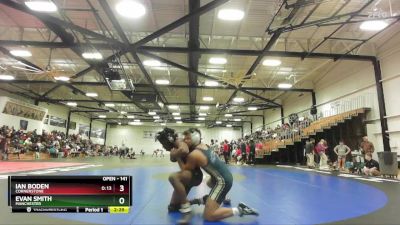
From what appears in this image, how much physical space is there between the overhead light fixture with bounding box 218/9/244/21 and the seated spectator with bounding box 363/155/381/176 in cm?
726

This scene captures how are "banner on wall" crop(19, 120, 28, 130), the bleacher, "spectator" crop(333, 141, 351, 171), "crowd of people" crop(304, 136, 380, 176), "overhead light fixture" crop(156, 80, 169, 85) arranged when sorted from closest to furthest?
"crowd of people" crop(304, 136, 380, 176) < "spectator" crop(333, 141, 351, 171) < the bleacher < "overhead light fixture" crop(156, 80, 169, 85) < "banner on wall" crop(19, 120, 28, 130)

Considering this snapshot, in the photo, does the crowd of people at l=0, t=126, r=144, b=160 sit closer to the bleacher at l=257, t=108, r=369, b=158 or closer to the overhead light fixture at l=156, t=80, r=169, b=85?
the overhead light fixture at l=156, t=80, r=169, b=85

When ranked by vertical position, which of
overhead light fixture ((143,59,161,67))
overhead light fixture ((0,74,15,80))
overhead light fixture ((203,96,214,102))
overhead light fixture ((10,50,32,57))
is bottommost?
overhead light fixture ((203,96,214,102))

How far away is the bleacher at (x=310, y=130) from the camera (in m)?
14.4

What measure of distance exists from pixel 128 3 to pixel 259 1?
442 cm

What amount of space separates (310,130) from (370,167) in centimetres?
652

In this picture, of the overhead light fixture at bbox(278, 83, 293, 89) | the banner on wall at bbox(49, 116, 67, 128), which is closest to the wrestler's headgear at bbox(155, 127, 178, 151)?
the overhead light fixture at bbox(278, 83, 293, 89)

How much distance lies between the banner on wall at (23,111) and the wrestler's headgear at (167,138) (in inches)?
818

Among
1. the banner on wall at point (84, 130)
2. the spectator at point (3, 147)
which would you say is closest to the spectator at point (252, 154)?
the spectator at point (3, 147)

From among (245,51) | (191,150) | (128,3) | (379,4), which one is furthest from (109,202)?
(379,4)

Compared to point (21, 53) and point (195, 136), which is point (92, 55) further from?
point (195, 136)

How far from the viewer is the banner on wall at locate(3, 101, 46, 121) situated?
19625 mm

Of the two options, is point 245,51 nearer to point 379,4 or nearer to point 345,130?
point 379,4

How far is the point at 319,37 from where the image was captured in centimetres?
1212
